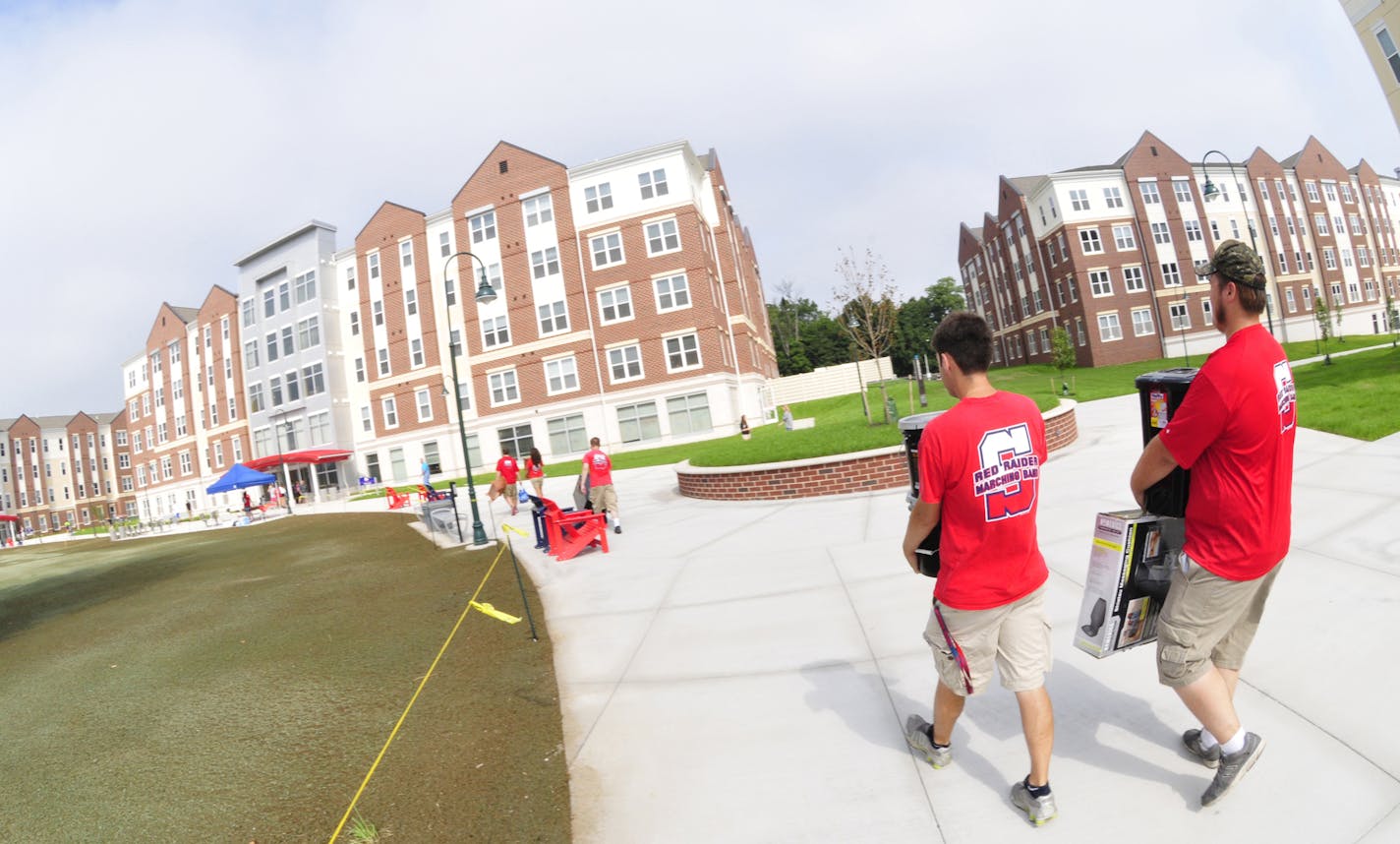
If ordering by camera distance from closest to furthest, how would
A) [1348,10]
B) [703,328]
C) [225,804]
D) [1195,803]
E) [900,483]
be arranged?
[1195,803] → [225,804] → [900,483] → [1348,10] → [703,328]

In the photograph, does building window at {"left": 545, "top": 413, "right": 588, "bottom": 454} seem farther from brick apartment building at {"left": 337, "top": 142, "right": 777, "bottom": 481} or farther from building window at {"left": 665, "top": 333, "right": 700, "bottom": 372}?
building window at {"left": 665, "top": 333, "right": 700, "bottom": 372}

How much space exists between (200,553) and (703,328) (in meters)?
23.2

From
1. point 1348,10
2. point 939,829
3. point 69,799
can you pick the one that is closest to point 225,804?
point 69,799

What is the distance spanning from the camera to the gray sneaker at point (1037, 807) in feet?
8.51

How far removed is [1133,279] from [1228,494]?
54810 millimetres

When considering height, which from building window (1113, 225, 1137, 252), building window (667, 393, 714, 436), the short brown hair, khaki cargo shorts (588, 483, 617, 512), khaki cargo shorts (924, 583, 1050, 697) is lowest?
khaki cargo shorts (924, 583, 1050, 697)

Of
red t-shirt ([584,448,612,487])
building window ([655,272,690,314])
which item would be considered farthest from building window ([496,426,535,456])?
red t-shirt ([584,448,612,487])

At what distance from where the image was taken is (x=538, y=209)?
121 feet

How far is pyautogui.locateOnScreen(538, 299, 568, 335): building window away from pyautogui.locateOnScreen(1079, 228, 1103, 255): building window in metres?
37.7

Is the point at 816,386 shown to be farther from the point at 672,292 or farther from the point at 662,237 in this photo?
the point at 662,237

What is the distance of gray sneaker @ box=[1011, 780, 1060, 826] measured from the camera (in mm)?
2594

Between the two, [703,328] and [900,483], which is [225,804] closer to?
[900,483]

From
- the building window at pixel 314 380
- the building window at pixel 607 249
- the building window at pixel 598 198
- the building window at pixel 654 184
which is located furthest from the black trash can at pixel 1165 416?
the building window at pixel 314 380

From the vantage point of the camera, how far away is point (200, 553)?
17.5m
